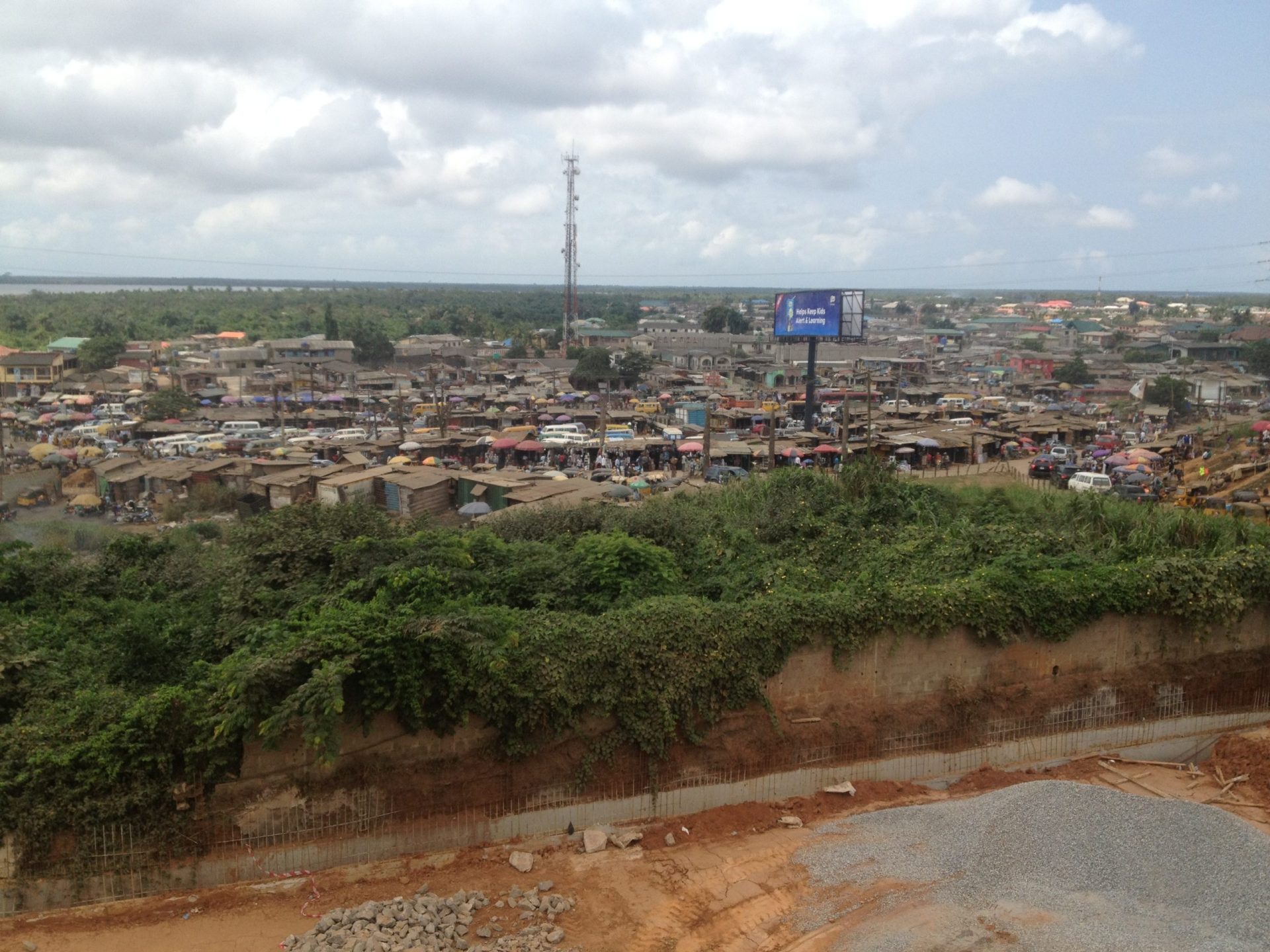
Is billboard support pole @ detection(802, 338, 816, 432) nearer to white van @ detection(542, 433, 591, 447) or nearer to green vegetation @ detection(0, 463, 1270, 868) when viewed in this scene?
white van @ detection(542, 433, 591, 447)

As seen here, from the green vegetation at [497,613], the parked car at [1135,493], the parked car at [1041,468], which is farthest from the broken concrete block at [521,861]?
the parked car at [1041,468]

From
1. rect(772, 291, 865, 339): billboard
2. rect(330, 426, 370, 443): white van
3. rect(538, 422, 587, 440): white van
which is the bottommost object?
rect(330, 426, 370, 443): white van

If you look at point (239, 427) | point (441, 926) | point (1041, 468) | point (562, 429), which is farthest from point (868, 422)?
point (239, 427)

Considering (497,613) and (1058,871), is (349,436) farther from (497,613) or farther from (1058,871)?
(1058,871)

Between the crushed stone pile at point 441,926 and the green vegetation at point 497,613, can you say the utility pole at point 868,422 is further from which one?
the crushed stone pile at point 441,926

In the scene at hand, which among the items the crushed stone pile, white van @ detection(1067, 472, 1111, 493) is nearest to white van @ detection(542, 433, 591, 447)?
white van @ detection(1067, 472, 1111, 493)

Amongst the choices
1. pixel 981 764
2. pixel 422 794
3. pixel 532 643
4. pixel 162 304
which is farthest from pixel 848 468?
pixel 162 304
